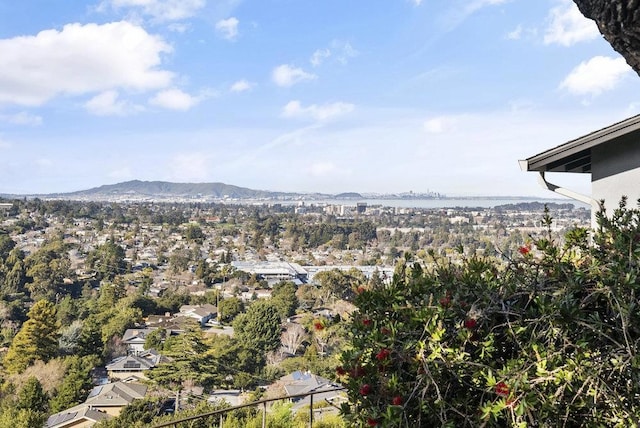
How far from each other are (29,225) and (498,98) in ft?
148

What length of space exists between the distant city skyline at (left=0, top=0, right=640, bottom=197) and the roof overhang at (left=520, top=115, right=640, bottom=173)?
11 cm

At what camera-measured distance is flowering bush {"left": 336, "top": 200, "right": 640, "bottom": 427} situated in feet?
3.67

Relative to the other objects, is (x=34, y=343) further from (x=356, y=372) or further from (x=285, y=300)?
(x=356, y=372)

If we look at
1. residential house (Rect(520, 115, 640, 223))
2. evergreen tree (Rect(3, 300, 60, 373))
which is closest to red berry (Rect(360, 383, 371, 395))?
residential house (Rect(520, 115, 640, 223))

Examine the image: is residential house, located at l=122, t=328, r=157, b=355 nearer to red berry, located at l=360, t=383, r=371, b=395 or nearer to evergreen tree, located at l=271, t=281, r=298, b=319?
evergreen tree, located at l=271, t=281, r=298, b=319

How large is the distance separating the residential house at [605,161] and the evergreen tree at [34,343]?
2126 centimetres

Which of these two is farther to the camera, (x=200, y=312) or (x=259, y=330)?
(x=200, y=312)

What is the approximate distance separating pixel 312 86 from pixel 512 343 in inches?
1261

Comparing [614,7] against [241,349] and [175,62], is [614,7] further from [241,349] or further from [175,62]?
[175,62]

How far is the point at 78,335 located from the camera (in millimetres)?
20875

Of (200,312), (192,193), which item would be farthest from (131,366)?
(192,193)

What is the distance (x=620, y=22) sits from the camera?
1.05 meters

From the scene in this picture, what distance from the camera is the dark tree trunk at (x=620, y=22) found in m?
1.02

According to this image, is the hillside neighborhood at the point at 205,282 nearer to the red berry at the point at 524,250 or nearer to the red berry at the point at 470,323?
the red berry at the point at 524,250
